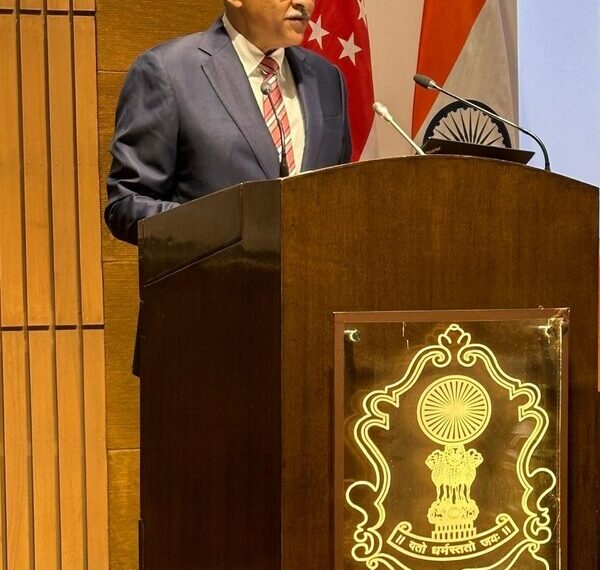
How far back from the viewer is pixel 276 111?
6.10 feet

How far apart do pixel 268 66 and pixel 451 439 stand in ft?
3.52

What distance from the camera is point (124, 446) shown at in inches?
107

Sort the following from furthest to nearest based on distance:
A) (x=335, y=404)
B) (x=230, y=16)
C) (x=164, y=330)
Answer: (x=230, y=16)
(x=164, y=330)
(x=335, y=404)

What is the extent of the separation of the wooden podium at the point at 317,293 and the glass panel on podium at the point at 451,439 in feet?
0.08

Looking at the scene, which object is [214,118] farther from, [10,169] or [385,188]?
[10,169]

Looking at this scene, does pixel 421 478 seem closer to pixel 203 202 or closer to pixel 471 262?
pixel 471 262

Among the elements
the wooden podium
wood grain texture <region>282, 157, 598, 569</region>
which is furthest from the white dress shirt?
wood grain texture <region>282, 157, 598, 569</region>

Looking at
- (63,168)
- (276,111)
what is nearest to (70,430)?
(63,168)

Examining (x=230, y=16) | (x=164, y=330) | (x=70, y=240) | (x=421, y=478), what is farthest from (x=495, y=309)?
(x=70, y=240)

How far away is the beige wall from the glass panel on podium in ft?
5.55

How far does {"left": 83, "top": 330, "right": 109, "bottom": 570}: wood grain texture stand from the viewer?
8.80ft

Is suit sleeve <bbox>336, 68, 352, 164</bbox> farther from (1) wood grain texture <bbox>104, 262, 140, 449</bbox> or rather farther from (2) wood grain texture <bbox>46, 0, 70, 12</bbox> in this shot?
(2) wood grain texture <bbox>46, 0, 70, 12</bbox>

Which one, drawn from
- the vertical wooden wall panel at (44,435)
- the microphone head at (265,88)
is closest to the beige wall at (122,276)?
the vertical wooden wall panel at (44,435)

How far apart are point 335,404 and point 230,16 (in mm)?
1139
